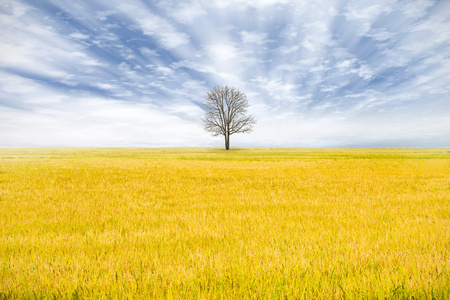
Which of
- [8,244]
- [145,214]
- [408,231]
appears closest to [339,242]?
[408,231]

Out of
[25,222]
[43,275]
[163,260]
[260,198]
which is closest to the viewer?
[43,275]

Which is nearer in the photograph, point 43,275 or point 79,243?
point 43,275

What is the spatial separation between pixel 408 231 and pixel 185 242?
411 cm

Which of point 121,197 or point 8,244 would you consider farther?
point 121,197

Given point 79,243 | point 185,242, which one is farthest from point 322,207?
point 79,243

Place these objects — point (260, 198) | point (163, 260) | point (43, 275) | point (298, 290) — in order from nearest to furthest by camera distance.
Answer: point (298, 290) → point (43, 275) → point (163, 260) → point (260, 198)

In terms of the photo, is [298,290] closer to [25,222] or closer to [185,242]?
[185,242]

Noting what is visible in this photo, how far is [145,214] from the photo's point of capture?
6250 millimetres

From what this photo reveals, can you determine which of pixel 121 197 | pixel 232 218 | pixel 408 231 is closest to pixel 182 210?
pixel 232 218

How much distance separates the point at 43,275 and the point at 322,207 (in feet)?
20.6

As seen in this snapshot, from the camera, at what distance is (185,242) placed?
4.20 meters

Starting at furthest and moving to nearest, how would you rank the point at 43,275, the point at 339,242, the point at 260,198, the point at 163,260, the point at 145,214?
the point at 260,198 → the point at 145,214 → the point at 339,242 → the point at 163,260 → the point at 43,275

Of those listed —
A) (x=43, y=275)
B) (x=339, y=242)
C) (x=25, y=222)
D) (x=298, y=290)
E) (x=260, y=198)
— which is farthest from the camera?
(x=260, y=198)

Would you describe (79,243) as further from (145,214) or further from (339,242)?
(339,242)
